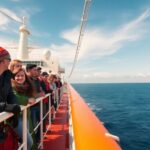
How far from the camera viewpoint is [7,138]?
2.15 metres

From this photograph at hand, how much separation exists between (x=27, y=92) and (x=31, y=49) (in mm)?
24717

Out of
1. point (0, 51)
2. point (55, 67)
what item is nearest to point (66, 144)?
point (0, 51)

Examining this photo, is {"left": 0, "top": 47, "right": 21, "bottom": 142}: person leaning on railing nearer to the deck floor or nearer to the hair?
the hair

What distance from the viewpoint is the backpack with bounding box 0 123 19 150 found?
6.66 feet

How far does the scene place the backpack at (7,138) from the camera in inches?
79.9

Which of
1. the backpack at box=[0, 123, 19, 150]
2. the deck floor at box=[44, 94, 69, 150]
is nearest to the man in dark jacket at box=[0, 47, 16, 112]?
the backpack at box=[0, 123, 19, 150]

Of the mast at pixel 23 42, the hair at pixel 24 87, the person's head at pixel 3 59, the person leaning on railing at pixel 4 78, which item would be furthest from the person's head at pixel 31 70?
the mast at pixel 23 42

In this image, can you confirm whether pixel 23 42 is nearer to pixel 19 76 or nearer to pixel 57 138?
pixel 57 138

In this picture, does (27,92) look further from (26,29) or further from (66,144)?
(26,29)

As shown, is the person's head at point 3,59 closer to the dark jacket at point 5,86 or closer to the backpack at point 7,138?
the dark jacket at point 5,86

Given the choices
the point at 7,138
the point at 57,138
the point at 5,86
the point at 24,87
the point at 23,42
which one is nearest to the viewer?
the point at 7,138

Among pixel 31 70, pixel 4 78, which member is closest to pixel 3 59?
pixel 4 78

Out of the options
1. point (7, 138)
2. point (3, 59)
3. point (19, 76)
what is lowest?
point (7, 138)

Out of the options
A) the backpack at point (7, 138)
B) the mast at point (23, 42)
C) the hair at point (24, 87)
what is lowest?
the backpack at point (7, 138)
